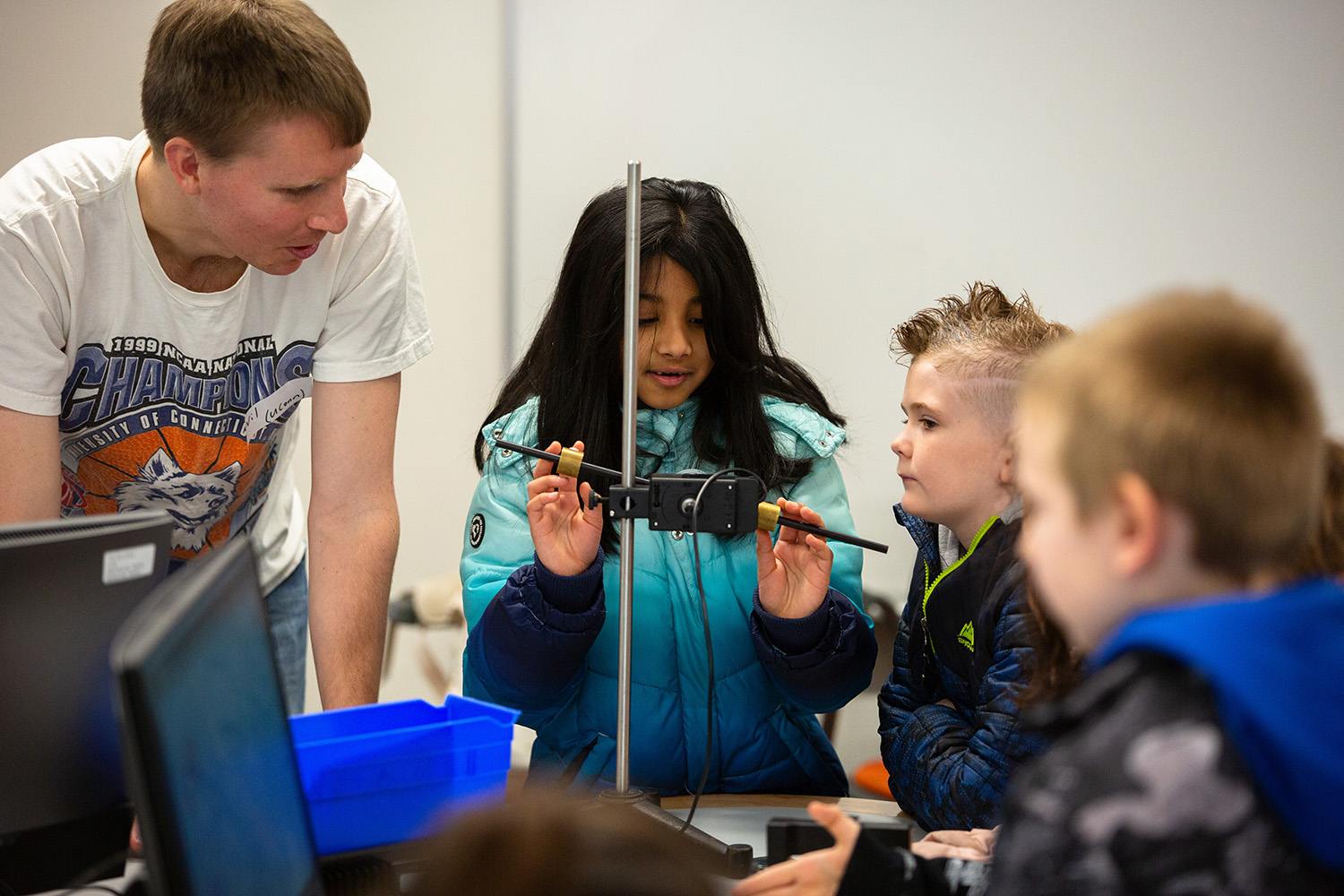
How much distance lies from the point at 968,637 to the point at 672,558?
45 centimetres

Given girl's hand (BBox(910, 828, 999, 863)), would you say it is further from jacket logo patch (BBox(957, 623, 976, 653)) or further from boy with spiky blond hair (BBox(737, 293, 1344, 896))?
boy with spiky blond hair (BBox(737, 293, 1344, 896))

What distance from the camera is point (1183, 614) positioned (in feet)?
1.78

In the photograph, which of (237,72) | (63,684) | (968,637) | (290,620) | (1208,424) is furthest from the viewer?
(290,620)

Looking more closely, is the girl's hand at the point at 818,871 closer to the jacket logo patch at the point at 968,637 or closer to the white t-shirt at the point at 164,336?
the jacket logo patch at the point at 968,637

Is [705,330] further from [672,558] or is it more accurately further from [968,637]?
[968,637]

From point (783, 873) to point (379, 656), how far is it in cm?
87

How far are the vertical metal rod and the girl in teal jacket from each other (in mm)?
260

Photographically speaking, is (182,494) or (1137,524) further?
(182,494)

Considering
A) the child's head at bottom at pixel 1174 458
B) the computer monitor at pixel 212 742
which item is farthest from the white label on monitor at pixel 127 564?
the child's head at bottom at pixel 1174 458

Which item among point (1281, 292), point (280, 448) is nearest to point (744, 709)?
point (280, 448)

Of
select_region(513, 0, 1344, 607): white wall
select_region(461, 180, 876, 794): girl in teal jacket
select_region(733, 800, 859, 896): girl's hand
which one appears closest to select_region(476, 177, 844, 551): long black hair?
select_region(461, 180, 876, 794): girl in teal jacket

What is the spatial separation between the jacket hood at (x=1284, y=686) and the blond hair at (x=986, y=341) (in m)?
0.97

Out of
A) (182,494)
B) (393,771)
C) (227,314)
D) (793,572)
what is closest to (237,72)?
(227,314)

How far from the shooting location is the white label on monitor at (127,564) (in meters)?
0.84
